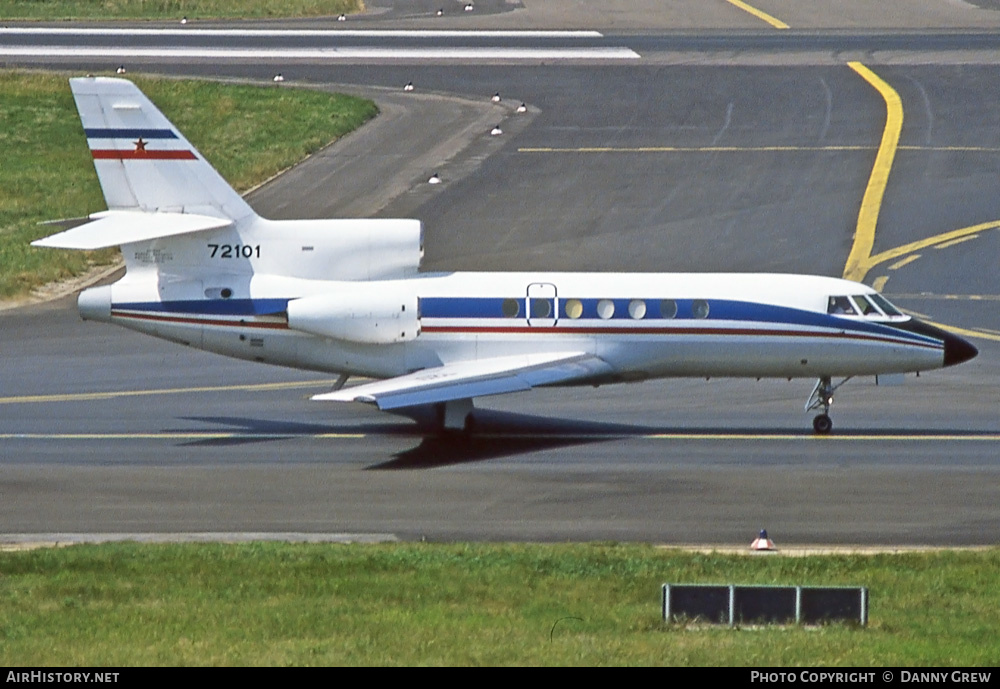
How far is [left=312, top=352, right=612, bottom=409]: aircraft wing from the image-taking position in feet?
95.3

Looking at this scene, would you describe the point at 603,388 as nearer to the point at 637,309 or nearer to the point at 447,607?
the point at 637,309

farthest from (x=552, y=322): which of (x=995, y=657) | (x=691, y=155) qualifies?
(x=691, y=155)

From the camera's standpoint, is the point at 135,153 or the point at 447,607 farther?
the point at 135,153

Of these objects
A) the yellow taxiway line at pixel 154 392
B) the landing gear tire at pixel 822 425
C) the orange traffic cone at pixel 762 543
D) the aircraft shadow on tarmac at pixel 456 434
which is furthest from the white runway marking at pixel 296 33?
the orange traffic cone at pixel 762 543

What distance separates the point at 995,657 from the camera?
15828 mm

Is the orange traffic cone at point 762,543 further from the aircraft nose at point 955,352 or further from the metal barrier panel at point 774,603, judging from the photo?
the aircraft nose at point 955,352

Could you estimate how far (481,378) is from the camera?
98.3 feet

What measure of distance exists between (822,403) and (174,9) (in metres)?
68.4

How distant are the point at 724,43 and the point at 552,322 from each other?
47607 mm

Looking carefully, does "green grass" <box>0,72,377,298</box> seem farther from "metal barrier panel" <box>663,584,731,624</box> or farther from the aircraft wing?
"metal barrier panel" <box>663,584,731,624</box>

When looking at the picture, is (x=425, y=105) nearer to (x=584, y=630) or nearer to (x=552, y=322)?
(x=552, y=322)

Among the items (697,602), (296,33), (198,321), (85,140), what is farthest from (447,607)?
(296,33)

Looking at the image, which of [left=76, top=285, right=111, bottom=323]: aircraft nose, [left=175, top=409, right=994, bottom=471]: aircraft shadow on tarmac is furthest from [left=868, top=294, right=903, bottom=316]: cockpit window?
[left=76, top=285, right=111, bottom=323]: aircraft nose

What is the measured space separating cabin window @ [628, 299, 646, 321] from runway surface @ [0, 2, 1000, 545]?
7.52ft
